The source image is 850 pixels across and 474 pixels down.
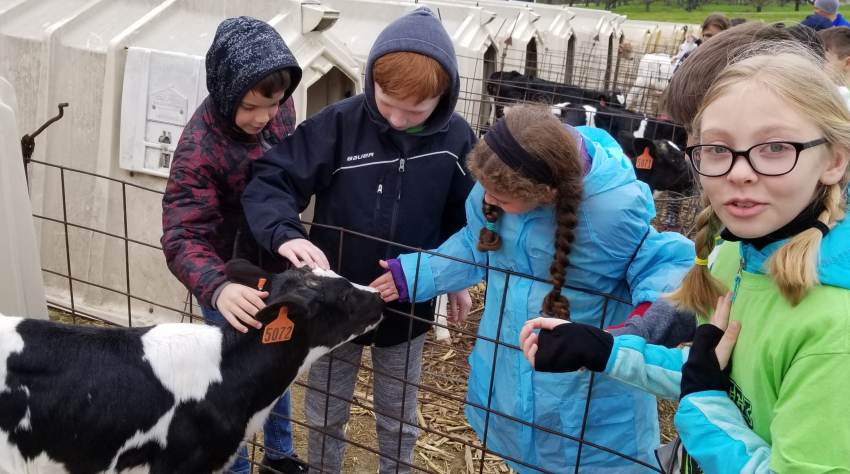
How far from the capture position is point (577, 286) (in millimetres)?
2188

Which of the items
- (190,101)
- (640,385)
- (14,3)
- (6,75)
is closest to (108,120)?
(190,101)

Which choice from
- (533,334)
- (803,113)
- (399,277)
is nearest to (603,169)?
(533,334)

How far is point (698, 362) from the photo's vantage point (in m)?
1.47

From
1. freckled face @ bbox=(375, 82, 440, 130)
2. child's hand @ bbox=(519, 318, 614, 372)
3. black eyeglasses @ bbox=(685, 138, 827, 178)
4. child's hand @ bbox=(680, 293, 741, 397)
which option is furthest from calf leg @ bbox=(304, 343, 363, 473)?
black eyeglasses @ bbox=(685, 138, 827, 178)

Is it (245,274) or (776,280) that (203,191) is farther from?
(776,280)

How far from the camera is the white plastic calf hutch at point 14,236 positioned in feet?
9.29

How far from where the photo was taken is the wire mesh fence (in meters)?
2.19

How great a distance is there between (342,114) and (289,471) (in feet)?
4.59

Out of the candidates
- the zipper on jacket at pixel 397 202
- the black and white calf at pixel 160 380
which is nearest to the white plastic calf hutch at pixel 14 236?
the black and white calf at pixel 160 380

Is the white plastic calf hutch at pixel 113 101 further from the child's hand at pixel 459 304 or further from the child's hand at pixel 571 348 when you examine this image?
the child's hand at pixel 571 348

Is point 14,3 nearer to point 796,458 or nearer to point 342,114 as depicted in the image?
point 342,114

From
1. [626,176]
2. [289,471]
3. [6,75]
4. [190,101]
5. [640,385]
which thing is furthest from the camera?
[6,75]

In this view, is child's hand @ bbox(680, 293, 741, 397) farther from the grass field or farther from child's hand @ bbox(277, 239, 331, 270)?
the grass field

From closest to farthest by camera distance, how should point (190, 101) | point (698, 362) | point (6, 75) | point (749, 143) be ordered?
point (749, 143) < point (698, 362) < point (190, 101) < point (6, 75)
